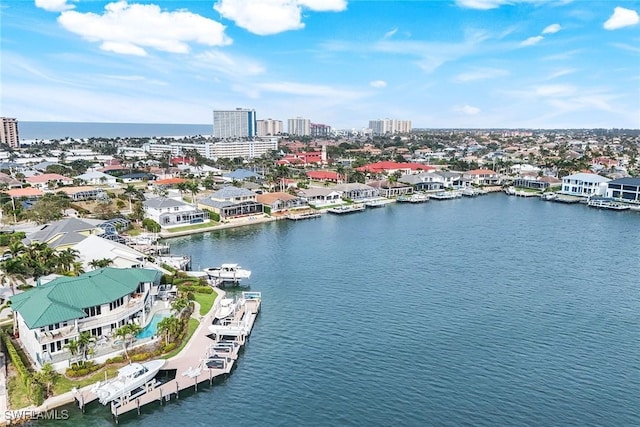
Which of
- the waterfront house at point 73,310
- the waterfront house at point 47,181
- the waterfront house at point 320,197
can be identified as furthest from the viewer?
the waterfront house at point 47,181

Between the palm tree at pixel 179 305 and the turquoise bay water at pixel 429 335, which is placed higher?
the palm tree at pixel 179 305

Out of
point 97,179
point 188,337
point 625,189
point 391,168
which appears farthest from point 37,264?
point 391,168

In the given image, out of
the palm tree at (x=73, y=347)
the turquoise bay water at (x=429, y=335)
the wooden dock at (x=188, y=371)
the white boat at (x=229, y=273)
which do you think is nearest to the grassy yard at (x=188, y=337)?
the wooden dock at (x=188, y=371)

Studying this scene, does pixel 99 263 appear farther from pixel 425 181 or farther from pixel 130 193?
pixel 425 181

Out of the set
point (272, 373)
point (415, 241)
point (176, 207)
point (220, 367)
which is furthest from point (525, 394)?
point (176, 207)

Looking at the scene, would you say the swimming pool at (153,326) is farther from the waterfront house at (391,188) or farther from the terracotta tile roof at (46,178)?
the terracotta tile roof at (46,178)

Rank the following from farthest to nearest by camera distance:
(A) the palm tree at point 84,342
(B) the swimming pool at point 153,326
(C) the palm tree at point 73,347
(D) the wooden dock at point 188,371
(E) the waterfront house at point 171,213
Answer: (E) the waterfront house at point 171,213, (B) the swimming pool at point 153,326, (A) the palm tree at point 84,342, (C) the palm tree at point 73,347, (D) the wooden dock at point 188,371

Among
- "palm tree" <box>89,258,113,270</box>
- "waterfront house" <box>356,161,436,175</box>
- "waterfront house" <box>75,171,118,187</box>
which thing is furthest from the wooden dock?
"waterfront house" <box>356,161,436,175</box>

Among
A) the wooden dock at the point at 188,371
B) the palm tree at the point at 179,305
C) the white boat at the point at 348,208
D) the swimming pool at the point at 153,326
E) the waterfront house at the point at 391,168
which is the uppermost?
the waterfront house at the point at 391,168
